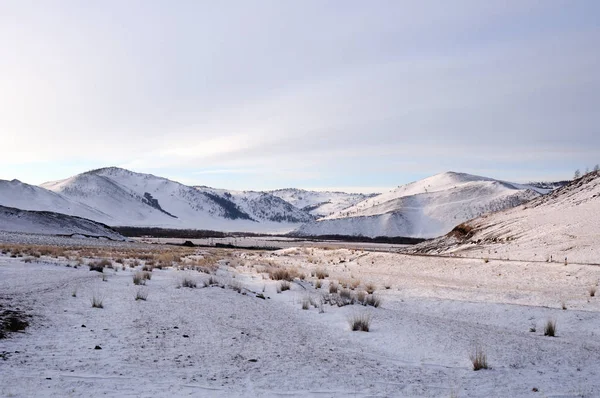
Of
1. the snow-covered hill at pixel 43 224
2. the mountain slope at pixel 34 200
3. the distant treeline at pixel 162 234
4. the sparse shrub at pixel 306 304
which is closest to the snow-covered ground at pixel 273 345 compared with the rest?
the sparse shrub at pixel 306 304

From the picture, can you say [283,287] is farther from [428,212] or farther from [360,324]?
[428,212]

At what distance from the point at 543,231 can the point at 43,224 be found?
6916 cm

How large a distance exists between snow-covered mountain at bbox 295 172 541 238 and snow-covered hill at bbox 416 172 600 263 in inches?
4037

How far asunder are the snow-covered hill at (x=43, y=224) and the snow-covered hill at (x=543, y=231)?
54.8 metres

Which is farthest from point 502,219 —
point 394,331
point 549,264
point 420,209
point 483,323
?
point 420,209

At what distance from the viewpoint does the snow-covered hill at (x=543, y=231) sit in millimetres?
25817

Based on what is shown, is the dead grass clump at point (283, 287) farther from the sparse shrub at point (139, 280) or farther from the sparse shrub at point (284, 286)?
the sparse shrub at point (139, 280)

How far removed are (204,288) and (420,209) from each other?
6265 inches

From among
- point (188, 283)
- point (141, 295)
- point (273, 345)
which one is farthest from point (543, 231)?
point (273, 345)

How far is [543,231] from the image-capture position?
30.8 m

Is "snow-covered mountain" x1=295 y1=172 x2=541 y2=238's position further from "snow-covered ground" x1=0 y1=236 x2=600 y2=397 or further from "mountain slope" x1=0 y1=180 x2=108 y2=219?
"snow-covered ground" x1=0 y1=236 x2=600 y2=397

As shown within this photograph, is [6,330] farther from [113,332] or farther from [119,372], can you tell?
[119,372]

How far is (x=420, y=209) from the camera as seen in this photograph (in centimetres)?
16712

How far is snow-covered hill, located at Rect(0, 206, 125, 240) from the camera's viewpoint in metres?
66.9
